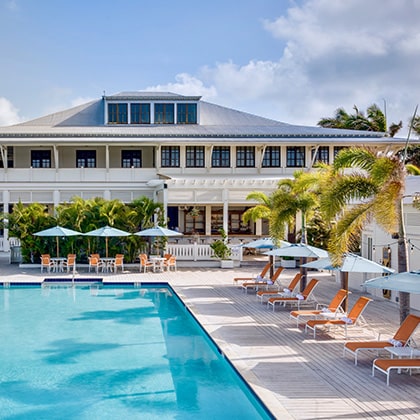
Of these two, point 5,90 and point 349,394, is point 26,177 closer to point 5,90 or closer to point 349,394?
point 5,90

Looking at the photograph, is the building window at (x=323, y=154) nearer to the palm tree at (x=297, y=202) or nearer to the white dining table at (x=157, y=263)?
the white dining table at (x=157, y=263)

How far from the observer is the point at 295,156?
31906 mm

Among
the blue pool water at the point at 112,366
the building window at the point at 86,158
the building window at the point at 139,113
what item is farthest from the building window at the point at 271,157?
the blue pool water at the point at 112,366

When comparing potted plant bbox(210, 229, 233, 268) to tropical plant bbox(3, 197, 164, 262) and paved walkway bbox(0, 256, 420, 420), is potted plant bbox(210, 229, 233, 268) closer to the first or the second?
tropical plant bbox(3, 197, 164, 262)

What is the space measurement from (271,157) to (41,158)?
14.8m

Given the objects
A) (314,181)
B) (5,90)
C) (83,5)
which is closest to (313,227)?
(314,181)

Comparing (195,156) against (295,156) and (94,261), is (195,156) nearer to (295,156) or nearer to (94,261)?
(295,156)

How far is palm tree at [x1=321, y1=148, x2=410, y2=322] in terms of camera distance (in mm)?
11180

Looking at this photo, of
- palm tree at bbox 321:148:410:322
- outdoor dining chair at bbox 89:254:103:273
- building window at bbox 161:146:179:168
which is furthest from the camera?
building window at bbox 161:146:179:168

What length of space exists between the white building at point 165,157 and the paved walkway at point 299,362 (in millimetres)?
12642

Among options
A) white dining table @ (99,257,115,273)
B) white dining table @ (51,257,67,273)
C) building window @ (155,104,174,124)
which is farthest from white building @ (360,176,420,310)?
building window @ (155,104,174,124)

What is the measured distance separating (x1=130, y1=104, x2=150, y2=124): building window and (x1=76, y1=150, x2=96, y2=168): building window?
12.8 ft

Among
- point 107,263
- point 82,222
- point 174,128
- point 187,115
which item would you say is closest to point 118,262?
point 107,263

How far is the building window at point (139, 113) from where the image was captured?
34844 millimetres
